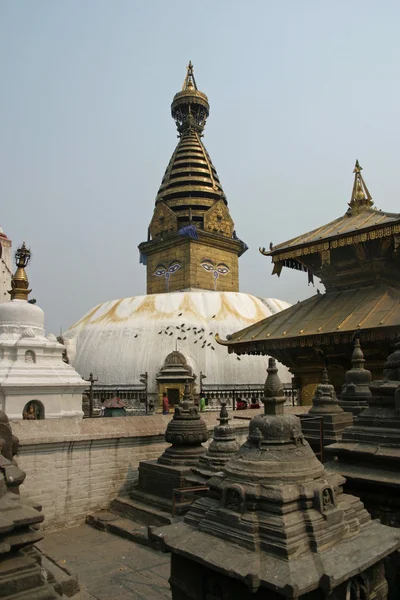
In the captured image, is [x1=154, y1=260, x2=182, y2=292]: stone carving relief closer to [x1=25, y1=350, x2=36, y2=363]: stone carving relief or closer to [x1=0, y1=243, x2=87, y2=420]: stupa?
[x1=0, y1=243, x2=87, y2=420]: stupa

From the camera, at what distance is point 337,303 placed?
11.5 meters

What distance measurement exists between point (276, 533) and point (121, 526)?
4.65m

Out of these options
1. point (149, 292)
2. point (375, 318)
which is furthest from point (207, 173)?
point (375, 318)

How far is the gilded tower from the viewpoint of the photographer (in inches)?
1242

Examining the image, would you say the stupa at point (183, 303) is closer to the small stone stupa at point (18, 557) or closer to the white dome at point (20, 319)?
the white dome at point (20, 319)

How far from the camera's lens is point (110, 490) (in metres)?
7.54

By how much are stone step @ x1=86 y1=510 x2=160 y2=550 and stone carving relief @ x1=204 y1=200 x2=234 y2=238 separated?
26809mm

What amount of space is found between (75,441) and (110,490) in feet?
3.74

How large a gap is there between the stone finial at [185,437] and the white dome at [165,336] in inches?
585

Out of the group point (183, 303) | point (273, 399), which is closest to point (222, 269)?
point (183, 303)

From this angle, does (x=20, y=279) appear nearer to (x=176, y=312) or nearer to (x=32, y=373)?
(x=32, y=373)

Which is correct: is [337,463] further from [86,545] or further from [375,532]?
[86,545]

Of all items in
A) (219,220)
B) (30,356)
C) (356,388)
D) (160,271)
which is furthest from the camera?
(219,220)

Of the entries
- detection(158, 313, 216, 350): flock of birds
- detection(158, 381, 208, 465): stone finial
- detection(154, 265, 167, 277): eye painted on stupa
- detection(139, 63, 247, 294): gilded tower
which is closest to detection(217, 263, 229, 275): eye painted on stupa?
detection(139, 63, 247, 294): gilded tower
